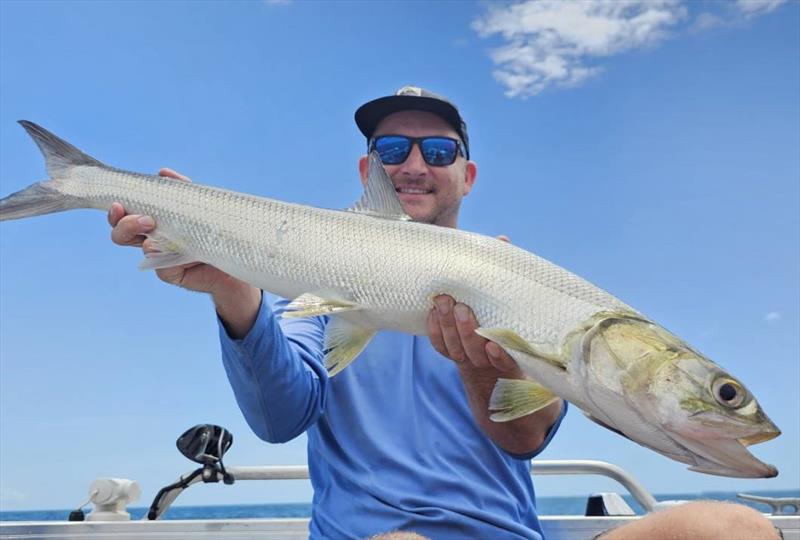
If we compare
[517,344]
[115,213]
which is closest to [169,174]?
[115,213]

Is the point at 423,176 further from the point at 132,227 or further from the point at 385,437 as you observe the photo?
the point at 132,227

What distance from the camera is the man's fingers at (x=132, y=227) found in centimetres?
339

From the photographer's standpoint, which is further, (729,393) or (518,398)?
(518,398)

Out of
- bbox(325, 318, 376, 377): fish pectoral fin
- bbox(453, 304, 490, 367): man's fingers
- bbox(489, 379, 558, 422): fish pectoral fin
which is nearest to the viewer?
bbox(489, 379, 558, 422): fish pectoral fin

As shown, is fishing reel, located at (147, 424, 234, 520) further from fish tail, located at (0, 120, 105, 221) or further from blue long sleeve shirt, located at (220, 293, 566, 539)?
fish tail, located at (0, 120, 105, 221)

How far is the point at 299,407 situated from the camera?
3.63m

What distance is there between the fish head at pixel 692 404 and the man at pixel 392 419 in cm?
75

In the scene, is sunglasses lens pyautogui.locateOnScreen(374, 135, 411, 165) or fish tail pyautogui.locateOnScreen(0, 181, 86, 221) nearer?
fish tail pyautogui.locateOnScreen(0, 181, 86, 221)

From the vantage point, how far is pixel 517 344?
2.70 m

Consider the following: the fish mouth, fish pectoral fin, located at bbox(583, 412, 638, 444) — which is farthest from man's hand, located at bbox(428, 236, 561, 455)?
the fish mouth

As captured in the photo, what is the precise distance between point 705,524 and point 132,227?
282 centimetres

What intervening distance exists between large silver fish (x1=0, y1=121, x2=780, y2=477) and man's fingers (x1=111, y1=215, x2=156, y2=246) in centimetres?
5

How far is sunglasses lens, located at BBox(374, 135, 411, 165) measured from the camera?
4.78m

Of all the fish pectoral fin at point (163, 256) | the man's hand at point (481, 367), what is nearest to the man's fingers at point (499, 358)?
the man's hand at point (481, 367)
